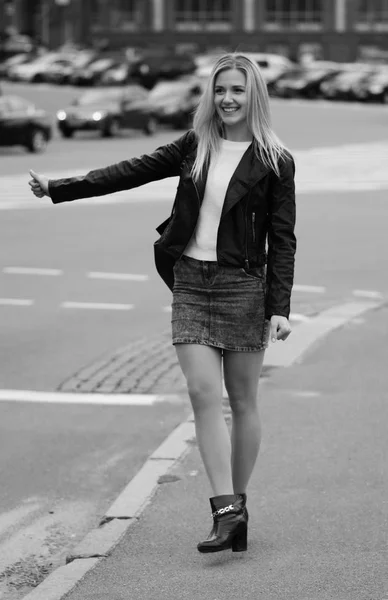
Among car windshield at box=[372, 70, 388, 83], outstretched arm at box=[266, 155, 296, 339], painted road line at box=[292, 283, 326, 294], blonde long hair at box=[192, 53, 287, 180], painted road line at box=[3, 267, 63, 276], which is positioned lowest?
car windshield at box=[372, 70, 388, 83]

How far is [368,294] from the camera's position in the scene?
1245cm

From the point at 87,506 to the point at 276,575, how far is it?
1.62 metres

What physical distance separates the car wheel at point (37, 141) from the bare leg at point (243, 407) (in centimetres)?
2690

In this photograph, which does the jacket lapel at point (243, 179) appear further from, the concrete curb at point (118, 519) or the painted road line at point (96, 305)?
the painted road line at point (96, 305)

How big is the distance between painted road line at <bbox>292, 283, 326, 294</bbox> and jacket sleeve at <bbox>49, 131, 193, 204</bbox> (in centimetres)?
717

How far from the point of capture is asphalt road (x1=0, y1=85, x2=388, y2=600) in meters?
6.61

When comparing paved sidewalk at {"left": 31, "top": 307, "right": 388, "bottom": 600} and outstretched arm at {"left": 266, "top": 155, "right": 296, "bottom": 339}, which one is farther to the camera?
outstretched arm at {"left": 266, "top": 155, "right": 296, "bottom": 339}

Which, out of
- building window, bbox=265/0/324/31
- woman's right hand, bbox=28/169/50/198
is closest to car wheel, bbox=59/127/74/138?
woman's right hand, bbox=28/169/50/198

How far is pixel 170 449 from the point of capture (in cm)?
723

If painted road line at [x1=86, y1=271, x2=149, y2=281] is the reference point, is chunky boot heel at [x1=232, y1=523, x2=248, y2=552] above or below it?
above

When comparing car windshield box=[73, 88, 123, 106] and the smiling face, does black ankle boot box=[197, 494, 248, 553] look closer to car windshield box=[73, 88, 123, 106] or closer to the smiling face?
the smiling face

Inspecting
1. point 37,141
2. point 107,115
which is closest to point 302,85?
point 107,115

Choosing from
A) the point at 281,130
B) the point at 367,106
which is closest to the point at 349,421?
the point at 281,130

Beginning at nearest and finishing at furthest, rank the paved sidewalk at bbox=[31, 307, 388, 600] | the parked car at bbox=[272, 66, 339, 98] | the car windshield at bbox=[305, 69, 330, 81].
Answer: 1. the paved sidewalk at bbox=[31, 307, 388, 600]
2. the parked car at bbox=[272, 66, 339, 98]
3. the car windshield at bbox=[305, 69, 330, 81]
